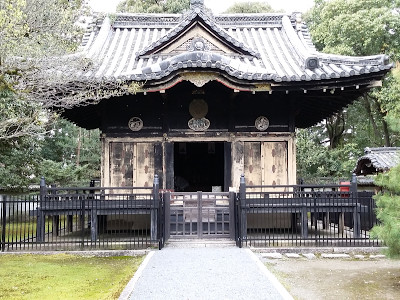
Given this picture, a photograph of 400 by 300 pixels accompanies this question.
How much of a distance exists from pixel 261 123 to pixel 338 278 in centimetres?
604

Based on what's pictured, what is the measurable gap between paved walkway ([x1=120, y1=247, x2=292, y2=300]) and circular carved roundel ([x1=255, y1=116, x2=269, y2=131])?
446 centimetres

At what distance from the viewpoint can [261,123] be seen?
42.7ft

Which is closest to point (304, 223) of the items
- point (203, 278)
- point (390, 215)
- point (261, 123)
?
point (261, 123)

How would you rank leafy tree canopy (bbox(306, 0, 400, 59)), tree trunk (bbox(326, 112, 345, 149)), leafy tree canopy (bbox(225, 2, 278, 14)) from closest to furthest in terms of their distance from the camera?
leafy tree canopy (bbox(306, 0, 400, 59)), tree trunk (bbox(326, 112, 345, 149)), leafy tree canopy (bbox(225, 2, 278, 14))

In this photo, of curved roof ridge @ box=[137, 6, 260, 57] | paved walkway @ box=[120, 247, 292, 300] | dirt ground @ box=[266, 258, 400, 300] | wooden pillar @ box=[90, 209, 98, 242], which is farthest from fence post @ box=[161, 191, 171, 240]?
curved roof ridge @ box=[137, 6, 260, 57]

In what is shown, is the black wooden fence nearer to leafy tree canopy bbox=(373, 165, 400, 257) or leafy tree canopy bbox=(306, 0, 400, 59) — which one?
leafy tree canopy bbox=(373, 165, 400, 257)

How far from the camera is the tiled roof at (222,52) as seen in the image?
11.2m

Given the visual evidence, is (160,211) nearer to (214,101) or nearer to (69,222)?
(214,101)

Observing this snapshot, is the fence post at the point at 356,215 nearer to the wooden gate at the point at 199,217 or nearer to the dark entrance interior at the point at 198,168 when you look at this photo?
the wooden gate at the point at 199,217

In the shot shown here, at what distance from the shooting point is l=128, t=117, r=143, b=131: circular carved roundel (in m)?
13.0

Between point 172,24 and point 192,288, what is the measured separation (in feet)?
41.0

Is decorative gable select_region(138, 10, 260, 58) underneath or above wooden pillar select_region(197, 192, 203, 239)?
above

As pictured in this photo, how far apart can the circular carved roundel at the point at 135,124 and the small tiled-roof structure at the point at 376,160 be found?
34.6 ft

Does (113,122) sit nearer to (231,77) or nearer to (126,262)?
(231,77)
